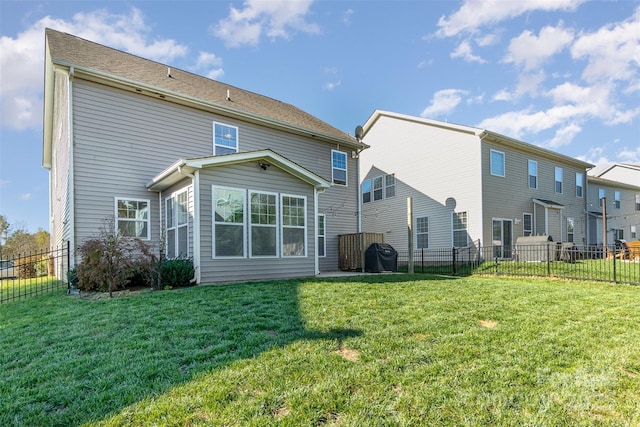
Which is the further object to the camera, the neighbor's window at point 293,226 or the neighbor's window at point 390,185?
the neighbor's window at point 390,185

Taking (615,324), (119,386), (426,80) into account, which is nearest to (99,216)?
(119,386)

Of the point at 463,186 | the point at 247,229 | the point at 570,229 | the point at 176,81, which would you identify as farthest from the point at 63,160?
the point at 570,229

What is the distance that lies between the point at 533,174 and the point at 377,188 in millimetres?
7767

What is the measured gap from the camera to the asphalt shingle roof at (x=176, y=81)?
9461mm

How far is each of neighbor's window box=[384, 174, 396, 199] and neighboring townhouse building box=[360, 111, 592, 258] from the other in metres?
0.06

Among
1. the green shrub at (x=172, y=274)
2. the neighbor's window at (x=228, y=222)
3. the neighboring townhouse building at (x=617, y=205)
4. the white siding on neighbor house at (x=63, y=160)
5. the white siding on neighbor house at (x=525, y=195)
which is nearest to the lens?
the green shrub at (x=172, y=274)

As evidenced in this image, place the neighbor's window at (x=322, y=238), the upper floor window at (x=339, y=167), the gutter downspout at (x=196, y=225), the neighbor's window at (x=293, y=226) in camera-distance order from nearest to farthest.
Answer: the gutter downspout at (x=196, y=225) → the neighbor's window at (x=293, y=226) → the neighbor's window at (x=322, y=238) → the upper floor window at (x=339, y=167)

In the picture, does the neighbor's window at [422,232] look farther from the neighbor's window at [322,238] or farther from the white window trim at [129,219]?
the white window trim at [129,219]

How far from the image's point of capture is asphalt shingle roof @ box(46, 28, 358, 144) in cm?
946

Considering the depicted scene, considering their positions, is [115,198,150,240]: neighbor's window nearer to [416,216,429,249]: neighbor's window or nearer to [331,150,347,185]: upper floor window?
[331,150,347,185]: upper floor window

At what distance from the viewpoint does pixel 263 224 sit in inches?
354

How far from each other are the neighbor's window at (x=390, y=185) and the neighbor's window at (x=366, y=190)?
1236 millimetres

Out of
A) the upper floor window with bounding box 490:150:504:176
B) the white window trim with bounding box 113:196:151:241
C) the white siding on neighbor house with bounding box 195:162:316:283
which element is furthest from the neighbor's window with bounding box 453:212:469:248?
the white window trim with bounding box 113:196:151:241

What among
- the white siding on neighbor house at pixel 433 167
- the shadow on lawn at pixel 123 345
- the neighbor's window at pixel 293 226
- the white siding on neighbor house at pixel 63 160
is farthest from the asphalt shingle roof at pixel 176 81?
the shadow on lawn at pixel 123 345
